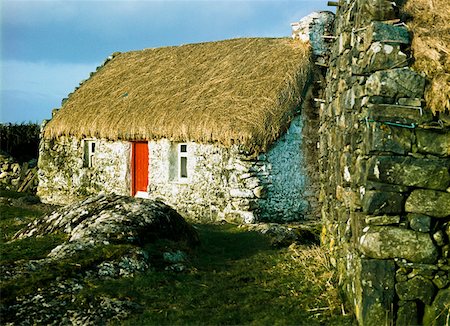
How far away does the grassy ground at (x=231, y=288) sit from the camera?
7.25 m

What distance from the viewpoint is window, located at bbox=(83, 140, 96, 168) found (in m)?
22.2

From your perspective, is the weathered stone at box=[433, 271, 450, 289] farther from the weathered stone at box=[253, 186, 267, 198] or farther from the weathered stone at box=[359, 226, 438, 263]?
the weathered stone at box=[253, 186, 267, 198]

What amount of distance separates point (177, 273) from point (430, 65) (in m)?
4.85

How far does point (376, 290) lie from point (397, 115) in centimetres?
204

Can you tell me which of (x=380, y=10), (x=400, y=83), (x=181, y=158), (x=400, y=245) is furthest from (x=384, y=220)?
(x=181, y=158)

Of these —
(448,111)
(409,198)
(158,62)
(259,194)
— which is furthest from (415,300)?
(158,62)

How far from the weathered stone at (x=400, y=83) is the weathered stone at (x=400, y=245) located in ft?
5.18

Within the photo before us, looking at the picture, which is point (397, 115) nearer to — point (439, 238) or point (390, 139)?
point (390, 139)

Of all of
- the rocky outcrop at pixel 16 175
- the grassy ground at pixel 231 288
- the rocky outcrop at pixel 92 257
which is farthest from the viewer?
the rocky outcrop at pixel 16 175

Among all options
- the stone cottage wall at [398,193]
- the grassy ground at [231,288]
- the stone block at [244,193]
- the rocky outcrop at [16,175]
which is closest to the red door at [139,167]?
the stone block at [244,193]

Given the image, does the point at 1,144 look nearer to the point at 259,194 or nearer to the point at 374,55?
the point at 259,194

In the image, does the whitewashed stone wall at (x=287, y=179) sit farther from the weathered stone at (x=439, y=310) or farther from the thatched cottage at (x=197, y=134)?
the weathered stone at (x=439, y=310)

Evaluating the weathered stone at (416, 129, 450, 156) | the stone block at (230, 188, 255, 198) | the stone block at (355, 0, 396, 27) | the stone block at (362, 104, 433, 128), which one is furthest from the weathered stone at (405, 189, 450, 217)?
the stone block at (230, 188, 255, 198)

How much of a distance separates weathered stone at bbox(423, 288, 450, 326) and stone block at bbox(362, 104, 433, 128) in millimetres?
A: 1963
